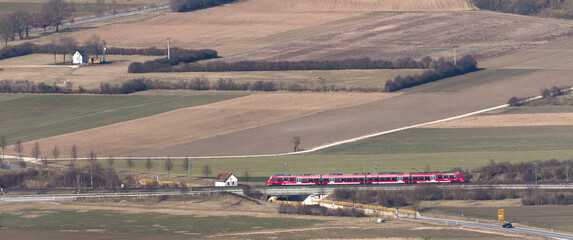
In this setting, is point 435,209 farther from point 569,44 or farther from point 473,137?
point 569,44

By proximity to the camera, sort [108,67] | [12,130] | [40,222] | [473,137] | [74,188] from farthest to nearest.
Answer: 1. [108,67]
2. [12,130]
3. [473,137]
4. [74,188]
5. [40,222]

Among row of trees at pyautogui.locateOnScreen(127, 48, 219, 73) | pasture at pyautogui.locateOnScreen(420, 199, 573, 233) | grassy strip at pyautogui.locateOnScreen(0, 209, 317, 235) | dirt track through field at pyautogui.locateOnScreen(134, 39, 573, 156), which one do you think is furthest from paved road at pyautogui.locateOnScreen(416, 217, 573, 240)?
row of trees at pyautogui.locateOnScreen(127, 48, 219, 73)

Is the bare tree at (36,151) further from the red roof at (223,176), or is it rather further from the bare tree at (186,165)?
the red roof at (223,176)

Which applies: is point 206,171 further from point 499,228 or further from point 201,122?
point 499,228

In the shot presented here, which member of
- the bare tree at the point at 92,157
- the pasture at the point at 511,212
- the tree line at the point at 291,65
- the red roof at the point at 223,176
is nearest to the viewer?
the pasture at the point at 511,212

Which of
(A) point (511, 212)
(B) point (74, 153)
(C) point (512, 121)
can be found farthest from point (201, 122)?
(A) point (511, 212)

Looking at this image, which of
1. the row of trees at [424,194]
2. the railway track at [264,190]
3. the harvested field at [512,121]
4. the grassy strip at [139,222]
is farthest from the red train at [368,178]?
the harvested field at [512,121]

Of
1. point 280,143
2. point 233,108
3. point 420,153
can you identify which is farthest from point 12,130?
point 420,153
